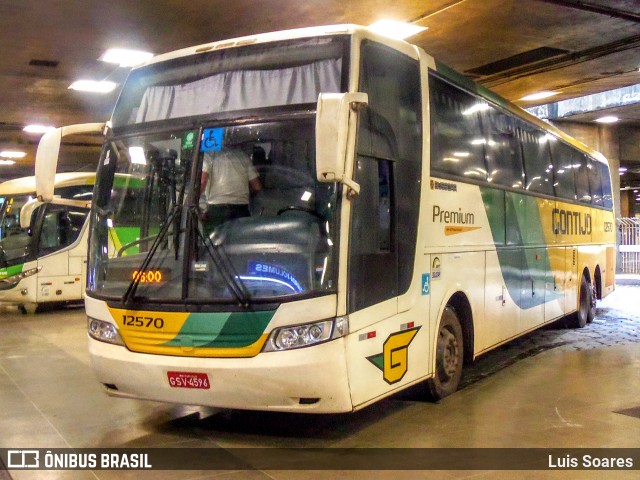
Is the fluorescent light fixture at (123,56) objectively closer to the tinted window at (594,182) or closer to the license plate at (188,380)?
the tinted window at (594,182)

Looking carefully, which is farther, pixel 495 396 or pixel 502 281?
pixel 502 281

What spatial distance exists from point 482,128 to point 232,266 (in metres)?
4.41

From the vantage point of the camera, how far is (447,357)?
Answer: 25.4 feet

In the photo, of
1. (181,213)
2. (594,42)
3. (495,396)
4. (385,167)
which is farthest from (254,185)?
(594,42)

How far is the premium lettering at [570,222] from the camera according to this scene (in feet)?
38.3

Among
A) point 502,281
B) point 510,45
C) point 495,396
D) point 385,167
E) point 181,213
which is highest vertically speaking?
point 510,45

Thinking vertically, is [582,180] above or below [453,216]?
above

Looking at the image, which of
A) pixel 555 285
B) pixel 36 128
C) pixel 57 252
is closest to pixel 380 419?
pixel 555 285

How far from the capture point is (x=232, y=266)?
5668 millimetres

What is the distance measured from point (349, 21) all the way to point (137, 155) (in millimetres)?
7034

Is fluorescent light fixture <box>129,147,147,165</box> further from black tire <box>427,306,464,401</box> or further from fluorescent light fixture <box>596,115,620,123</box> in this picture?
fluorescent light fixture <box>596,115,620,123</box>

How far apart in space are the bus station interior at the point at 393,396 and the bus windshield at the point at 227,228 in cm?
144

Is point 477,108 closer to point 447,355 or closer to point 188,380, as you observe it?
point 447,355

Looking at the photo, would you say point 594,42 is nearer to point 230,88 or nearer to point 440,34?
point 440,34
